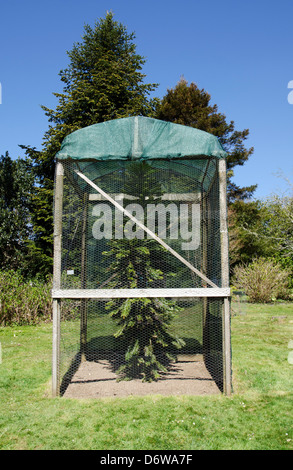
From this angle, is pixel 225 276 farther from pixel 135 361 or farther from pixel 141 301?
pixel 135 361

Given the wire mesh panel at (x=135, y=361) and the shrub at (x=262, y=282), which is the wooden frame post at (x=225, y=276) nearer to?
the wire mesh panel at (x=135, y=361)

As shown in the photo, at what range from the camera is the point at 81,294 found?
3285 millimetres

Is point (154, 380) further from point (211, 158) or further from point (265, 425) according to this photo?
point (211, 158)

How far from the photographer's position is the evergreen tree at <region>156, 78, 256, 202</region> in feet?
53.2

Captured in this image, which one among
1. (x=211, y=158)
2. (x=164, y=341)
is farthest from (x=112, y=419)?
(x=211, y=158)

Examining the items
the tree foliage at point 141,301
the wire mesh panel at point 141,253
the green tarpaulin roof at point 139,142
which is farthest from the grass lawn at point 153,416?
the green tarpaulin roof at point 139,142

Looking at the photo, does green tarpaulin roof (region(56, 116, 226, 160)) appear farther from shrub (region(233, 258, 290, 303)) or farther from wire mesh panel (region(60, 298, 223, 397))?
shrub (region(233, 258, 290, 303))

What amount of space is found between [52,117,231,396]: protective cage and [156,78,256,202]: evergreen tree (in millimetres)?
12443

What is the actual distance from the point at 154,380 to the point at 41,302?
4174 millimetres

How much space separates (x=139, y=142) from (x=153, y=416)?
2451 mm

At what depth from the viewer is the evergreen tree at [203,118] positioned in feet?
53.2

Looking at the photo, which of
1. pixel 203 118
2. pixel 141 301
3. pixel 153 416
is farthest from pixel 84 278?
pixel 203 118

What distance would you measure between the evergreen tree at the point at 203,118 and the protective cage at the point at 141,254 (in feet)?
40.8

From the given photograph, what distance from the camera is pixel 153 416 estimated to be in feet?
9.25
